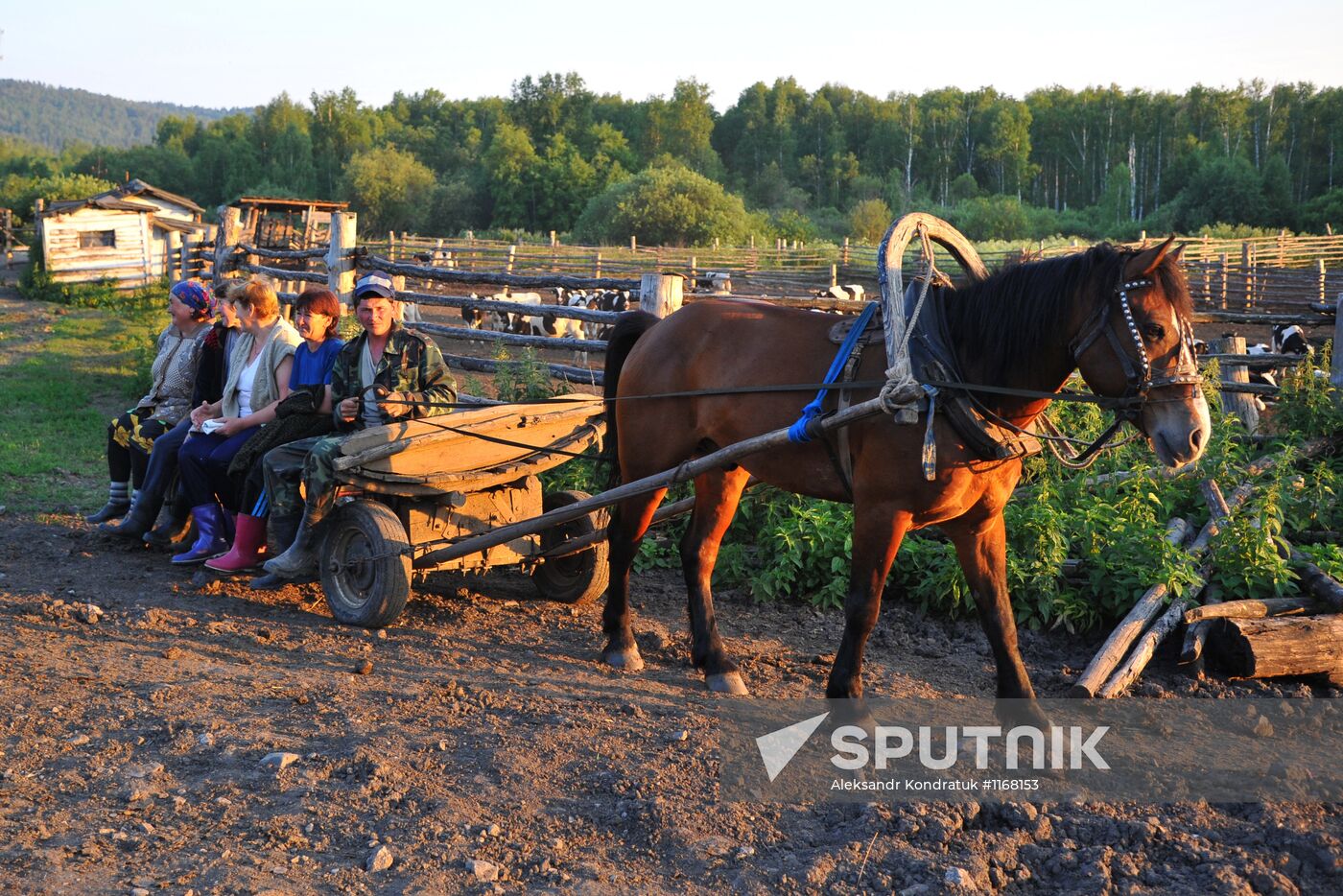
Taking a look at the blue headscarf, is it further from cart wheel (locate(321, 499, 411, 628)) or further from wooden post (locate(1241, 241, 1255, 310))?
wooden post (locate(1241, 241, 1255, 310))

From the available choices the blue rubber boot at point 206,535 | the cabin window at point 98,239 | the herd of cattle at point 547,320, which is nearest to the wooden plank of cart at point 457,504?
the blue rubber boot at point 206,535

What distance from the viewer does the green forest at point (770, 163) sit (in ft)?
173

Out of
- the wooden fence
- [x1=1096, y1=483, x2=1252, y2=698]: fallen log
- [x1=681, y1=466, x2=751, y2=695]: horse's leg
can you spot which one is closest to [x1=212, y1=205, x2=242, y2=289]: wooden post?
the wooden fence

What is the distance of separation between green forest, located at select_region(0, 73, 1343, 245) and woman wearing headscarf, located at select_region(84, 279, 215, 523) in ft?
136

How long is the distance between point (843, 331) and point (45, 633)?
4114mm

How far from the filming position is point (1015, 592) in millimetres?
5688

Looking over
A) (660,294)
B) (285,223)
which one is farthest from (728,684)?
(285,223)

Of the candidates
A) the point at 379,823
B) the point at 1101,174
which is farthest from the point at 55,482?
the point at 1101,174

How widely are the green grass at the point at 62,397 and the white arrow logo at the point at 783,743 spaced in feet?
20.3

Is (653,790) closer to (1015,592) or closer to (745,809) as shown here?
(745,809)

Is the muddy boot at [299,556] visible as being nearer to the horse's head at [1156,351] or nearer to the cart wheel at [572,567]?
the cart wheel at [572,567]

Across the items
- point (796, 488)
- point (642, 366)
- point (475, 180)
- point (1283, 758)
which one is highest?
point (475, 180)

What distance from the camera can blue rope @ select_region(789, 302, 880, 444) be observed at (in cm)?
420

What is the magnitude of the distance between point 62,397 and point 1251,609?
12587mm
